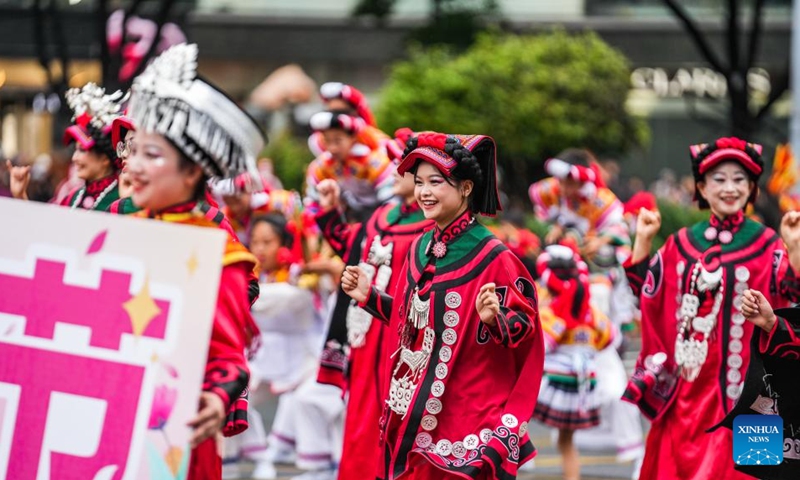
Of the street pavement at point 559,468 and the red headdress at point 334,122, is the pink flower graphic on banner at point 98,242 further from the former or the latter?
the street pavement at point 559,468

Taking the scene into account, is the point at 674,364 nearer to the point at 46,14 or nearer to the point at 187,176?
the point at 187,176

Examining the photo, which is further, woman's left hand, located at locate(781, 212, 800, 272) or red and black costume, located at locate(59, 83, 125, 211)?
red and black costume, located at locate(59, 83, 125, 211)

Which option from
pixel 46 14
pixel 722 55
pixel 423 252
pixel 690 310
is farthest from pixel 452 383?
pixel 722 55

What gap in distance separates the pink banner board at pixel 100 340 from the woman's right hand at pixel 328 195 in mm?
3855

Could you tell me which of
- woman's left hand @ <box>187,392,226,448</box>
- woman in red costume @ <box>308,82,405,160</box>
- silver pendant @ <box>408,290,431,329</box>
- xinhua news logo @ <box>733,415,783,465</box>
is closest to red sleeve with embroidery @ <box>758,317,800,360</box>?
xinhua news logo @ <box>733,415,783,465</box>

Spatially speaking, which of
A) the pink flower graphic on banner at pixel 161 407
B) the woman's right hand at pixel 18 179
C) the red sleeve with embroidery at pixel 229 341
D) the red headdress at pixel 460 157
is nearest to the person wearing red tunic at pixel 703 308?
the red headdress at pixel 460 157

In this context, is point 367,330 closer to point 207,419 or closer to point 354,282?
point 354,282

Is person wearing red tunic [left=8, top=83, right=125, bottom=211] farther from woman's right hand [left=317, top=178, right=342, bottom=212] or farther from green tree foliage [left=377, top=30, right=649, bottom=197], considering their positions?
green tree foliage [left=377, top=30, right=649, bottom=197]

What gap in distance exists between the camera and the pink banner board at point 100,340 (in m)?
4.57

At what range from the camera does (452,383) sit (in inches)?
245

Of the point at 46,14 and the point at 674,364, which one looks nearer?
the point at 674,364

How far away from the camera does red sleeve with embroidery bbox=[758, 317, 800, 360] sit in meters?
6.48

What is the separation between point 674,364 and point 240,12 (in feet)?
114

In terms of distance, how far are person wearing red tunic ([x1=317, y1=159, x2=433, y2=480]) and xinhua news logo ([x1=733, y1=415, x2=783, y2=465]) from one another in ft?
6.00
